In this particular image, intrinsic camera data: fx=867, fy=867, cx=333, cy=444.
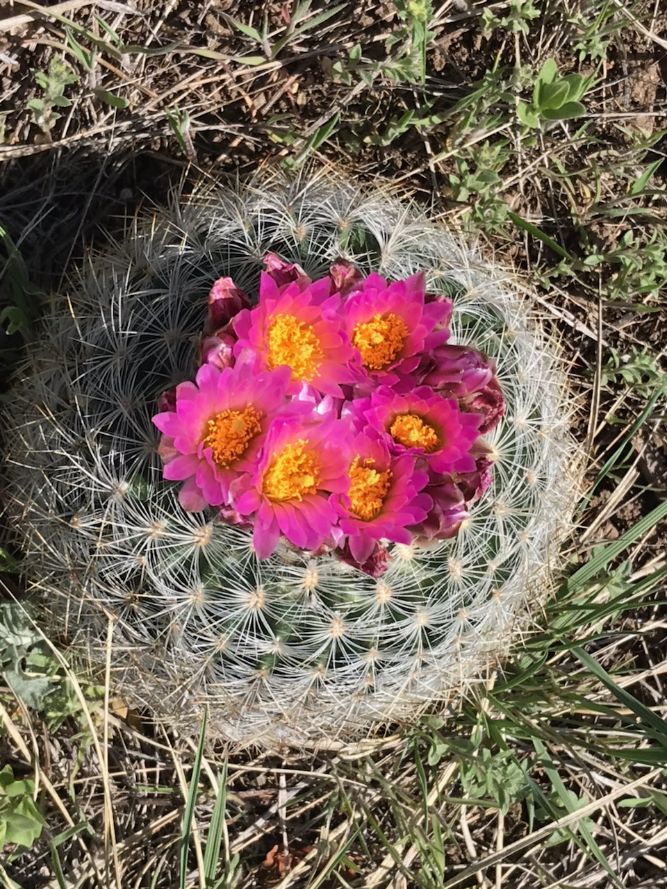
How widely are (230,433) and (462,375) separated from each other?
0.60 m

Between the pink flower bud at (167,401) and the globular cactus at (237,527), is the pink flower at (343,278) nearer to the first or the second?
the globular cactus at (237,527)

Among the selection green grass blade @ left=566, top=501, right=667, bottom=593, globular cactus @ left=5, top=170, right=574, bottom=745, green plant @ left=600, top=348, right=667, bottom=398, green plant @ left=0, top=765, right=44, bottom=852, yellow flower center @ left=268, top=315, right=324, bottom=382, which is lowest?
green plant @ left=0, top=765, right=44, bottom=852

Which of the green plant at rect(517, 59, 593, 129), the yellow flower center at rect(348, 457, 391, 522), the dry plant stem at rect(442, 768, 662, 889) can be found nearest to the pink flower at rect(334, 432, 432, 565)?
the yellow flower center at rect(348, 457, 391, 522)

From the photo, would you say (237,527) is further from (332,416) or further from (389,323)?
(389,323)

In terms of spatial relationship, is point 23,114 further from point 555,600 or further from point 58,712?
point 555,600

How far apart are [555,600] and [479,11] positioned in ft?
8.00

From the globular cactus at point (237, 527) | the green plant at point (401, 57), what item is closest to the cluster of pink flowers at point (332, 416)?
the globular cactus at point (237, 527)

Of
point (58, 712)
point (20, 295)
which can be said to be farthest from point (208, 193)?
point (58, 712)

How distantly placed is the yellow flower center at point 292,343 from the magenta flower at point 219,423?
0.33ft

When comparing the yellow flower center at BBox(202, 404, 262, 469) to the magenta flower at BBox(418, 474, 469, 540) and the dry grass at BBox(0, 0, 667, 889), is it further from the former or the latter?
the dry grass at BBox(0, 0, 667, 889)

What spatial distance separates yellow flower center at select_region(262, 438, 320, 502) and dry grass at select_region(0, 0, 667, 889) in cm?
140

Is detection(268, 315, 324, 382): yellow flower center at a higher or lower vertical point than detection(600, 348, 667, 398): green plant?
higher

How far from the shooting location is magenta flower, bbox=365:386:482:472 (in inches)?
81.4

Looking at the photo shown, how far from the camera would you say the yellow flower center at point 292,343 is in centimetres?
199
